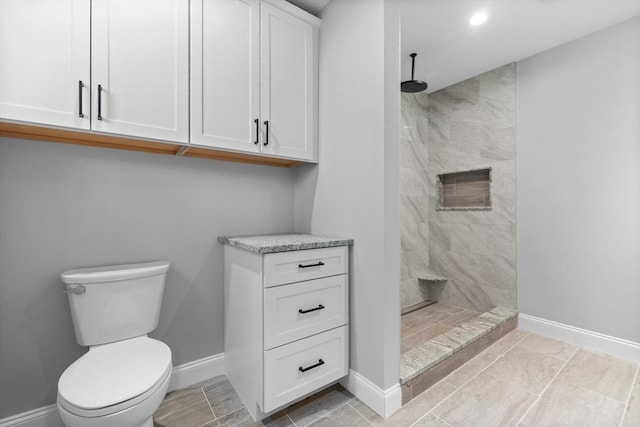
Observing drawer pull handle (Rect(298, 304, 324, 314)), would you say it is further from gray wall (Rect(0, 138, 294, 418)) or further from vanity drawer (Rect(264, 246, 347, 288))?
gray wall (Rect(0, 138, 294, 418))

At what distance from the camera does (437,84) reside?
316 centimetres

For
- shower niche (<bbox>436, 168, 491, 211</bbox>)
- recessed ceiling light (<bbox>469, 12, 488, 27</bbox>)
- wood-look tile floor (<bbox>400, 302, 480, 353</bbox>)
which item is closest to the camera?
recessed ceiling light (<bbox>469, 12, 488, 27</bbox>)

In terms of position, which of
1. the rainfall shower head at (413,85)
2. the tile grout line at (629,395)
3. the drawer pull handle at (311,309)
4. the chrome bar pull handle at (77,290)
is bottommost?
the tile grout line at (629,395)

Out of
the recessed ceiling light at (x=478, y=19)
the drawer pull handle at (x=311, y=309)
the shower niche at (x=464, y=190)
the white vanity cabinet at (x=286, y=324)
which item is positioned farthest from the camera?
the shower niche at (x=464, y=190)

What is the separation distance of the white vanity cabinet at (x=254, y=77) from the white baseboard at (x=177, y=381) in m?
1.38

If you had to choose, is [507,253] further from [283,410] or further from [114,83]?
[114,83]

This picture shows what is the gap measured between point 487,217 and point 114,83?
3.10 metres

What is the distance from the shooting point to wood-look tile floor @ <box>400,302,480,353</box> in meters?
2.31

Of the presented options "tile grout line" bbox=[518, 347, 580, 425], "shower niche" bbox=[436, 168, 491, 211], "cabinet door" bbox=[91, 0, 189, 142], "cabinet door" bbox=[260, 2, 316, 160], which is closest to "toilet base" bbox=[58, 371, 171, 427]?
"cabinet door" bbox=[91, 0, 189, 142]

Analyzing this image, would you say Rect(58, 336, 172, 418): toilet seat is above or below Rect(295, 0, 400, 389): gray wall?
below

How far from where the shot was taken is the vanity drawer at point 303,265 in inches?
56.4

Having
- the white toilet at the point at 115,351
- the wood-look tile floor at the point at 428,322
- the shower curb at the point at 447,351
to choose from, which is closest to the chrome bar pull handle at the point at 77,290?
the white toilet at the point at 115,351

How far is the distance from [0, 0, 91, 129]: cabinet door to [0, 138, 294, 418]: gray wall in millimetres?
313

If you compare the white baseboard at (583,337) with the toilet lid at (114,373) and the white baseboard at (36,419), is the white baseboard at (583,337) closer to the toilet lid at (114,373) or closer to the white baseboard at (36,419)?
the toilet lid at (114,373)
